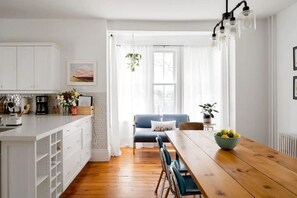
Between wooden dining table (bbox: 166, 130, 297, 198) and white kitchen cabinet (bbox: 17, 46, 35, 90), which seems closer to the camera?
wooden dining table (bbox: 166, 130, 297, 198)

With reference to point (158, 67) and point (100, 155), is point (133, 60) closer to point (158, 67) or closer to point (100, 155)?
point (158, 67)

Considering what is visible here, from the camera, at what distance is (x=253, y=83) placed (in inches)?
171

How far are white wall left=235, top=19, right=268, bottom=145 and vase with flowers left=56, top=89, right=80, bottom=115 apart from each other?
3131 millimetres

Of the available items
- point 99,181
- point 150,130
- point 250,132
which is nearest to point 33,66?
point 99,181

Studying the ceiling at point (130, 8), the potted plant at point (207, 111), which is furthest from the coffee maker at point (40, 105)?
the potted plant at point (207, 111)

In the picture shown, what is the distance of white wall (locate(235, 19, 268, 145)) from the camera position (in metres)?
4.34

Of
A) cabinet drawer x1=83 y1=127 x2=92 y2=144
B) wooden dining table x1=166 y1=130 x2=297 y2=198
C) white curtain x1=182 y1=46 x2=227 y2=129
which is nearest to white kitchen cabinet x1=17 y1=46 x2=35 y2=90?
cabinet drawer x1=83 y1=127 x2=92 y2=144

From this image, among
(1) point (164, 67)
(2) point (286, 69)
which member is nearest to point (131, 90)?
(1) point (164, 67)

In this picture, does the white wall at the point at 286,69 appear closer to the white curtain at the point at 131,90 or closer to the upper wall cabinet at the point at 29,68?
the white curtain at the point at 131,90

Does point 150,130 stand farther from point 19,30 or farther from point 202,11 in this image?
point 19,30

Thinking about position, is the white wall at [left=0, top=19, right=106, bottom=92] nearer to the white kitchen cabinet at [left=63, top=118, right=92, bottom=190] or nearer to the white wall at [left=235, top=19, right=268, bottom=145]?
the white kitchen cabinet at [left=63, top=118, right=92, bottom=190]

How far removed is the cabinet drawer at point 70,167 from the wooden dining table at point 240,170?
1.44 m

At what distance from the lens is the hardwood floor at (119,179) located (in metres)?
2.91

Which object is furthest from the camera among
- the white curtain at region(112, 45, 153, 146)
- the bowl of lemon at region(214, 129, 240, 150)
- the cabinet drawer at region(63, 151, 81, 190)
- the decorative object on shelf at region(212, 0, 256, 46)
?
the white curtain at region(112, 45, 153, 146)
